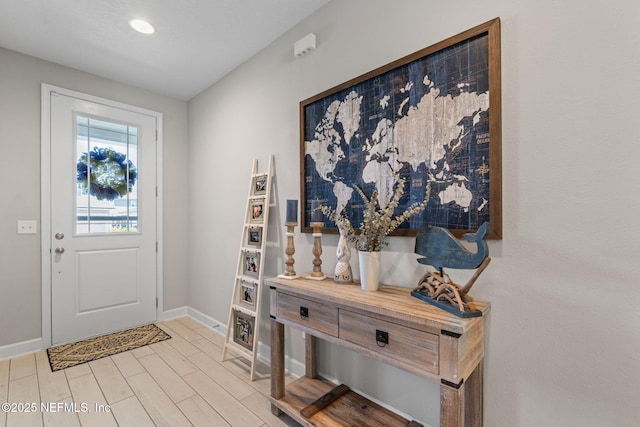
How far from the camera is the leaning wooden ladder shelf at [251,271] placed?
2.42 meters

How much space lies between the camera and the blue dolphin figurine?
1157 millimetres

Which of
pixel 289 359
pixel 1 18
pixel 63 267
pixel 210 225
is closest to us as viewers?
pixel 1 18

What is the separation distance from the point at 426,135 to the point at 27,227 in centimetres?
341

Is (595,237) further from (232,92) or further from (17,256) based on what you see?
(17,256)

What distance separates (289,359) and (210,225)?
5.59 ft

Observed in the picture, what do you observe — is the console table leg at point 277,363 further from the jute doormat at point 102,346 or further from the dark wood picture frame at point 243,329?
the jute doormat at point 102,346

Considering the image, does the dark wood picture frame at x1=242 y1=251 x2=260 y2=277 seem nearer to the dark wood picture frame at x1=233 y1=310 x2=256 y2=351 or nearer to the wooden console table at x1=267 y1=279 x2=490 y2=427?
the dark wood picture frame at x1=233 y1=310 x2=256 y2=351

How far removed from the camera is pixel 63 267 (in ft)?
9.25

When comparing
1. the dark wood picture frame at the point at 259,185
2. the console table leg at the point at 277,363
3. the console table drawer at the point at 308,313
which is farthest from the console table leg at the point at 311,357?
the dark wood picture frame at the point at 259,185

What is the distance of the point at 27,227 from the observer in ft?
8.65

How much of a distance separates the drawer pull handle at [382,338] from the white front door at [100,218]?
Answer: 301 centimetres

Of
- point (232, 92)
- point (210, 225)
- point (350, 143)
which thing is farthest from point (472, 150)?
point (210, 225)

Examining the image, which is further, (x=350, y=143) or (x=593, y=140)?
(x=350, y=143)

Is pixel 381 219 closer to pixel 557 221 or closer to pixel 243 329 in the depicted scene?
pixel 557 221
